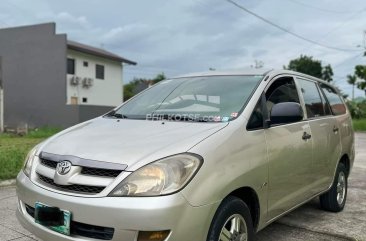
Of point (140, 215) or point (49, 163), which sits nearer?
point (140, 215)

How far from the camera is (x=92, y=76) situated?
3241 centimetres

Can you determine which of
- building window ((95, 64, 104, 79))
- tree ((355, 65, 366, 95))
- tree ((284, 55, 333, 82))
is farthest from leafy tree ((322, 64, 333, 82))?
building window ((95, 64, 104, 79))

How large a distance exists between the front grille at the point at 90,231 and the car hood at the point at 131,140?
1.35ft

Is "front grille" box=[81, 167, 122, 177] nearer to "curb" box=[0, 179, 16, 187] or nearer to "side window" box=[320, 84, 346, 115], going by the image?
"side window" box=[320, 84, 346, 115]

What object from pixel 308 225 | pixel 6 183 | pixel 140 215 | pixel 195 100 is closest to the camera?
pixel 140 215

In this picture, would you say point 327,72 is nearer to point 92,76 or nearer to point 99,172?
point 92,76

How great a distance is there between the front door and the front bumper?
1020mm

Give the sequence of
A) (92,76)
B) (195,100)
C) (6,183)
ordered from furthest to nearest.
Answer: (92,76), (6,183), (195,100)

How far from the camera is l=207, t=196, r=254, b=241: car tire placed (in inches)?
114

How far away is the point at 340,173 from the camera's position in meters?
5.46

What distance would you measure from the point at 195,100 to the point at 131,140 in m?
1.09

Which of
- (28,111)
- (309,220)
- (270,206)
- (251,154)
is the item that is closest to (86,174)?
(251,154)

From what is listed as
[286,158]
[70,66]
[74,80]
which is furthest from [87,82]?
[286,158]

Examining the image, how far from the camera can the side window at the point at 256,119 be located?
3.48m
